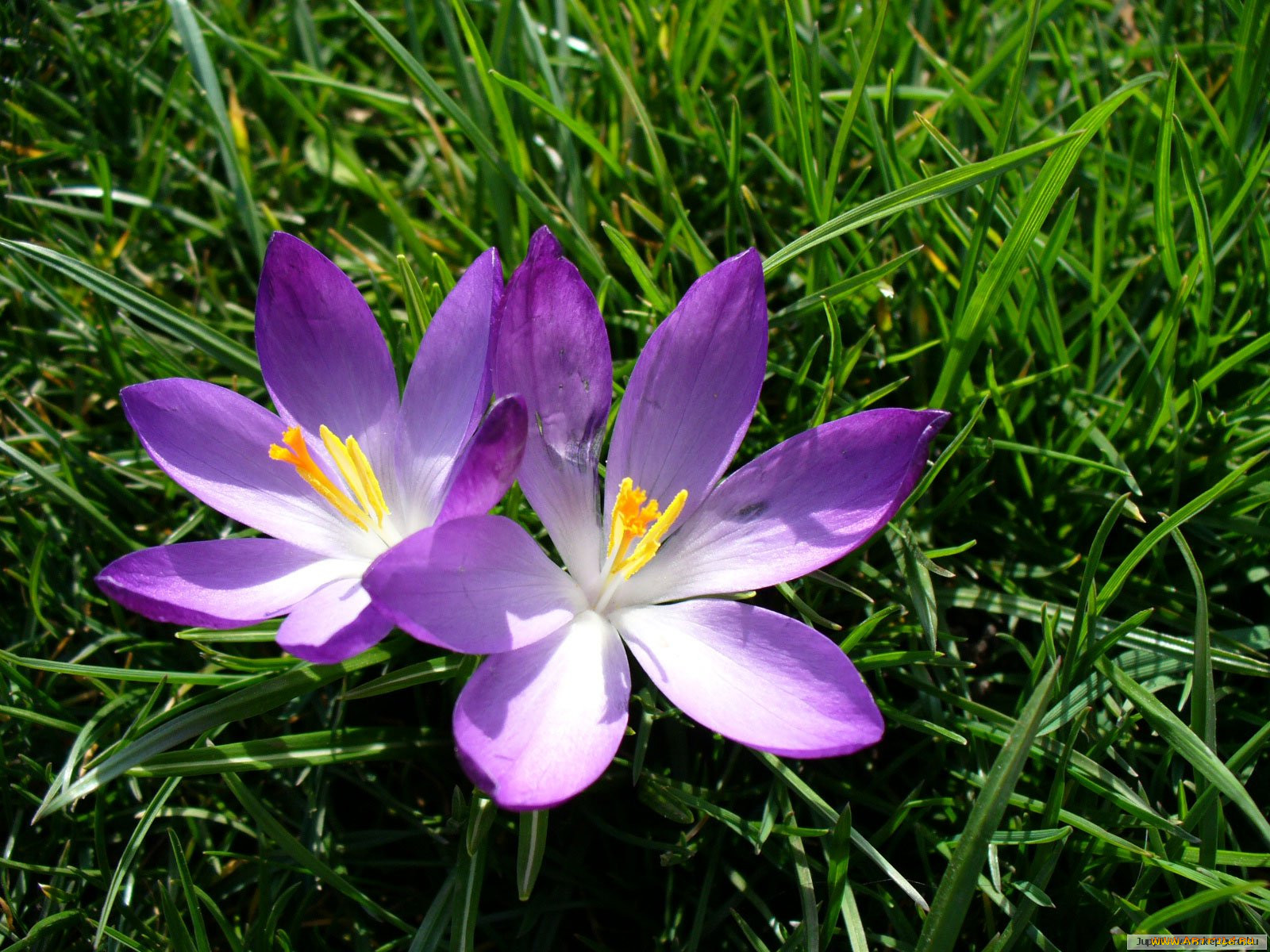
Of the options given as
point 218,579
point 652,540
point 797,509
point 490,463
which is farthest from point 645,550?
point 218,579

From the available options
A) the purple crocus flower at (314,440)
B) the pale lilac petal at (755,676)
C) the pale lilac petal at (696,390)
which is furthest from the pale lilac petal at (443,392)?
the pale lilac petal at (755,676)

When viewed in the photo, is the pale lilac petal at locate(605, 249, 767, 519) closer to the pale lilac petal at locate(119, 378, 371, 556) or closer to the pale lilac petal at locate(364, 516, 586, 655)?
the pale lilac petal at locate(364, 516, 586, 655)

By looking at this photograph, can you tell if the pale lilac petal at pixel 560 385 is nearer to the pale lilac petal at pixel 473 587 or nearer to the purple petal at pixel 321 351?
the pale lilac petal at pixel 473 587

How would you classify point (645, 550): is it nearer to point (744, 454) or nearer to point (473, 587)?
point (473, 587)

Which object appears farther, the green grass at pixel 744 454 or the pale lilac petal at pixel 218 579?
the green grass at pixel 744 454

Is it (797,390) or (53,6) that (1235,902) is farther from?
(53,6)

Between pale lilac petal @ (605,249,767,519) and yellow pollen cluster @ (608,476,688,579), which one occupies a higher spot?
pale lilac petal @ (605,249,767,519)

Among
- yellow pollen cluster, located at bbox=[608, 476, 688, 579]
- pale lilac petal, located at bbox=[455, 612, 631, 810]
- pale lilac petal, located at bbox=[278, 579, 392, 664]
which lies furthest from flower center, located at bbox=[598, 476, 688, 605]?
pale lilac petal, located at bbox=[278, 579, 392, 664]

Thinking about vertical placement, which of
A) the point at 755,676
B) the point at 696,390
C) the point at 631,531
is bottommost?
the point at 755,676
